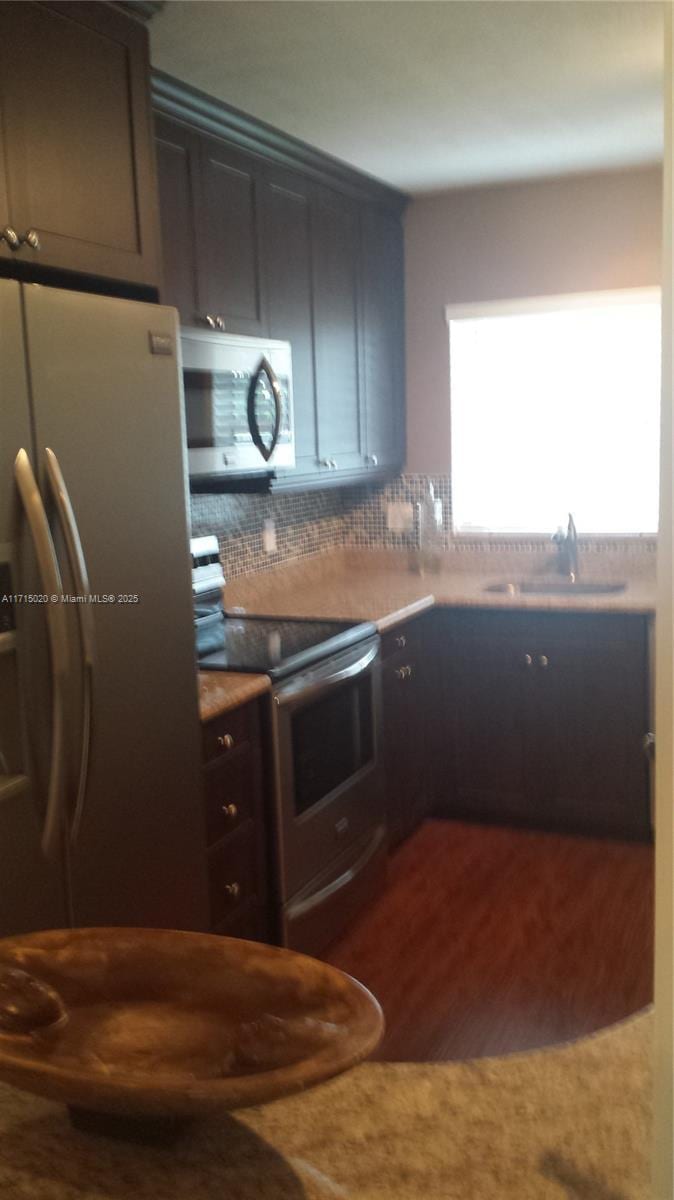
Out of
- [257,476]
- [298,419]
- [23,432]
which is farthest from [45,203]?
[298,419]

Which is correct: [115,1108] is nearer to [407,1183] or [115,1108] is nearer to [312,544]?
[407,1183]

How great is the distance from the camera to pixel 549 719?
3.91 m

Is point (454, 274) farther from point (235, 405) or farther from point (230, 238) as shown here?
point (235, 405)

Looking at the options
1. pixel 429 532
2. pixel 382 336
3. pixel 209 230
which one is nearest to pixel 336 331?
pixel 382 336

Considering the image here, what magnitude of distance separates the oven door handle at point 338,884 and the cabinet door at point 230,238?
5.35ft

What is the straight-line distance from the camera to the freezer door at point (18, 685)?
177 centimetres

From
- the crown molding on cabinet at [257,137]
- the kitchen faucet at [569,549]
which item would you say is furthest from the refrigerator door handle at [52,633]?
the kitchen faucet at [569,549]

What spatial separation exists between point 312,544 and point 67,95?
248 centimetres

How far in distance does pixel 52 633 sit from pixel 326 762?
54.0 inches

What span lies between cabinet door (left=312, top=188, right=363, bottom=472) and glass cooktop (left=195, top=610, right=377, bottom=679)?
0.70m

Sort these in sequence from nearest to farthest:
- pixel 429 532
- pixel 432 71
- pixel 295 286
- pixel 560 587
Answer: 1. pixel 432 71
2. pixel 295 286
3. pixel 560 587
4. pixel 429 532

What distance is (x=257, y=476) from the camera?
3.25 m

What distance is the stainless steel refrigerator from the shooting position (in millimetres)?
1805

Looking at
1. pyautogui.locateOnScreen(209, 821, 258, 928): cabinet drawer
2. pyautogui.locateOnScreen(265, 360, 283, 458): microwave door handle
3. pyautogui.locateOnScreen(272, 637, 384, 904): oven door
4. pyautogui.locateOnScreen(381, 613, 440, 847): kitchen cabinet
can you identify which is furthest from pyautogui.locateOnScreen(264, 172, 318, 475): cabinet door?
pyautogui.locateOnScreen(209, 821, 258, 928): cabinet drawer
